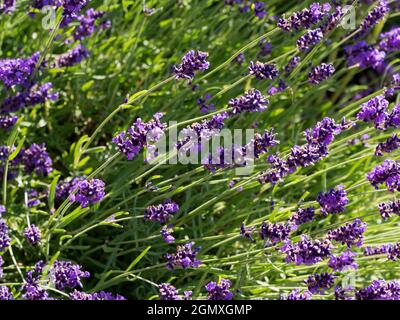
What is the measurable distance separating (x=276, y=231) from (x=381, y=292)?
43cm

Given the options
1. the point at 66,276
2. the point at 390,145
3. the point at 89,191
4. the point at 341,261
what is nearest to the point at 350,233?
the point at 341,261

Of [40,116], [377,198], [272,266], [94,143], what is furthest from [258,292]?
[40,116]

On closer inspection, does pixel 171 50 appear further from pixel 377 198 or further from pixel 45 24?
pixel 377 198

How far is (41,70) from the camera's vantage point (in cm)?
322

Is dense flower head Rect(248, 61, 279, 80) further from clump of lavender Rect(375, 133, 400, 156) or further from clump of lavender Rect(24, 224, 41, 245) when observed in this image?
clump of lavender Rect(24, 224, 41, 245)

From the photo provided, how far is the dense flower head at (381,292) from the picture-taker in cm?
244

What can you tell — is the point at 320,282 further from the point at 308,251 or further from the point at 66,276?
the point at 66,276

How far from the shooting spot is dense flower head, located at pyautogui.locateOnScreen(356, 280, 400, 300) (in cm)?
244

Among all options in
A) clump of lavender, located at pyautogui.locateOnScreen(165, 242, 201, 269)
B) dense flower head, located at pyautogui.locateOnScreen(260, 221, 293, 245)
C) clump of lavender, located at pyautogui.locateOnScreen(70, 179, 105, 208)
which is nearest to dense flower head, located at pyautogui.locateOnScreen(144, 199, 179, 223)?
clump of lavender, located at pyautogui.locateOnScreen(165, 242, 201, 269)

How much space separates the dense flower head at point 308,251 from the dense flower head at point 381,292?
22 cm

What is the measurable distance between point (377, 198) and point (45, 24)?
6.11ft

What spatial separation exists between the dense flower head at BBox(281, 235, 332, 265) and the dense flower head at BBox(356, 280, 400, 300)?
216 millimetres

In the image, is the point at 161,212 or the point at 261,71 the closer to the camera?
the point at 261,71

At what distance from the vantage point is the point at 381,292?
8.11 ft
